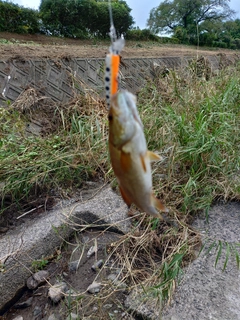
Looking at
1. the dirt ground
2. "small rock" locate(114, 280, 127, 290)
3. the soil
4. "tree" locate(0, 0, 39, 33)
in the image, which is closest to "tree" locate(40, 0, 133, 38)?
"tree" locate(0, 0, 39, 33)

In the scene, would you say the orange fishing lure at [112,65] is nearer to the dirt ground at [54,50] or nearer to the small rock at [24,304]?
the small rock at [24,304]

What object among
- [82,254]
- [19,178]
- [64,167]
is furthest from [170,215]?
[19,178]

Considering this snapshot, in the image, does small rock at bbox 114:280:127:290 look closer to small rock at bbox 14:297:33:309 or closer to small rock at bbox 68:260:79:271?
small rock at bbox 68:260:79:271

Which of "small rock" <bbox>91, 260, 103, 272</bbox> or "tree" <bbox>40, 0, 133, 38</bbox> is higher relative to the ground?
"tree" <bbox>40, 0, 133, 38</bbox>

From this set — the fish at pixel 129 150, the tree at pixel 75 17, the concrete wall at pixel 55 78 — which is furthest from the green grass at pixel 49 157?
the tree at pixel 75 17

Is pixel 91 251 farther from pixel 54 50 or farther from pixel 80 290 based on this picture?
pixel 54 50

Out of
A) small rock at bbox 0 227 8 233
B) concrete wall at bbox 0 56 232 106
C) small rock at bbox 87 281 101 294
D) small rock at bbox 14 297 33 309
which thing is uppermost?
concrete wall at bbox 0 56 232 106

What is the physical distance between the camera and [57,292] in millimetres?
2086

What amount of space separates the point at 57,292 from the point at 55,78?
8.78 feet

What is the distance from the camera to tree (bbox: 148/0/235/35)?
21203 mm

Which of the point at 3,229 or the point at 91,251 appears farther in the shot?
the point at 3,229

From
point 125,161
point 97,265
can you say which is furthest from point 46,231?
point 125,161

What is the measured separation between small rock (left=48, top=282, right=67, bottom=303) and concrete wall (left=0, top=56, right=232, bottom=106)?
2.02m

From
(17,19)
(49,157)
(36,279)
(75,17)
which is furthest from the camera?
(75,17)
